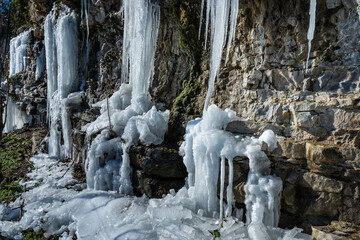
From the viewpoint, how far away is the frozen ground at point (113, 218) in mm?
3025

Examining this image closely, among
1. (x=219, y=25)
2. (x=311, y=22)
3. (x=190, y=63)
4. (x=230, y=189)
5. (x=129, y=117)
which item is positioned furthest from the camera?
(x=129, y=117)

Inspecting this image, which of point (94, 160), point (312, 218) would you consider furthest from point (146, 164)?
point (312, 218)

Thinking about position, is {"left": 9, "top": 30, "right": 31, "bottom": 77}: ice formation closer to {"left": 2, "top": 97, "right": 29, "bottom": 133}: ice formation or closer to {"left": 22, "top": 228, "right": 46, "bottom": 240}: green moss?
{"left": 2, "top": 97, "right": 29, "bottom": 133}: ice formation

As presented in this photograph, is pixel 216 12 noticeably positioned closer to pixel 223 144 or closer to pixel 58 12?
pixel 223 144

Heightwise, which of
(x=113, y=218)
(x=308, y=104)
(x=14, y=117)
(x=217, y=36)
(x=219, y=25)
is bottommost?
(x=113, y=218)

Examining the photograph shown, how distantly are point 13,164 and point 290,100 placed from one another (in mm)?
7669

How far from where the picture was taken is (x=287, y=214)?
10.0ft

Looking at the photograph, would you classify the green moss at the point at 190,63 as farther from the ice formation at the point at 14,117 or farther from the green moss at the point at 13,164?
the ice formation at the point at 14,117

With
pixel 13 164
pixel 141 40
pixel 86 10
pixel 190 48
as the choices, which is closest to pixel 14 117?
pixel 13 164

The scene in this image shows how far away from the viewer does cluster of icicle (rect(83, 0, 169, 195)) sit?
179 inches

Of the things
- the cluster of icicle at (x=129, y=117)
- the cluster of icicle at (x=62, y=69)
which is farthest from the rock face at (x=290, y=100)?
the cluster of icicle at (x=62, y=69)

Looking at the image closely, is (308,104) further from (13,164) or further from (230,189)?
(13,164)

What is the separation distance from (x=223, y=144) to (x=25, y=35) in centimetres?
1262

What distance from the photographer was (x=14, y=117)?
1223 cm
